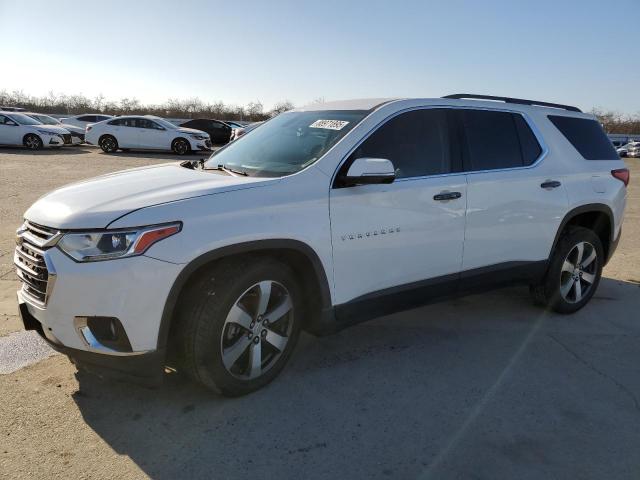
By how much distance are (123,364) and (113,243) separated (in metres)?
0.62

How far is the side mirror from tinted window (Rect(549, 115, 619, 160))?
2277 millimetres

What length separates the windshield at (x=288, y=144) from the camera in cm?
339

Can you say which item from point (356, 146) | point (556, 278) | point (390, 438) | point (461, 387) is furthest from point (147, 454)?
point (556, 278)

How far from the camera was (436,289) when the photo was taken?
3789mm

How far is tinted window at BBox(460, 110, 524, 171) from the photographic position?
3947 mm

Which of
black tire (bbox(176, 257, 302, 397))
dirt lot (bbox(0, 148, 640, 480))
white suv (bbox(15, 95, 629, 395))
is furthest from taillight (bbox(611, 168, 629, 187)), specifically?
black tire (bbox(176, 257, 302, 397))

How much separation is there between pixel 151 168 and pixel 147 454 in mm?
2082

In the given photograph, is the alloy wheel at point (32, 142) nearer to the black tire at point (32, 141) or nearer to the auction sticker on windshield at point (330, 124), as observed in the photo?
the black tire at point (32, 141)

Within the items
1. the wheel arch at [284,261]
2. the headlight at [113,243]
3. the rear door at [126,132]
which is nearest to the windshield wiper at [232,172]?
the wheel arch at [284,261]

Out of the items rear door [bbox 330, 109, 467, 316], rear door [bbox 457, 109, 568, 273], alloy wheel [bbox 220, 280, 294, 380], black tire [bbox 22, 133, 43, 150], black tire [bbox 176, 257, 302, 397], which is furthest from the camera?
black tire [bbox 22, 133, 43, 150]

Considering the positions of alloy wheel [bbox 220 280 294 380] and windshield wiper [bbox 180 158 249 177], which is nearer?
alloy wheel [bbox 220 280 294 380]

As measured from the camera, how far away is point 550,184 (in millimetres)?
4309

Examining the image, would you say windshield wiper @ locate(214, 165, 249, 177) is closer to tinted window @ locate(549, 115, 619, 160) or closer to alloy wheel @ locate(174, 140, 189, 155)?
tinted window @ locate(549, 115, 619, 160)

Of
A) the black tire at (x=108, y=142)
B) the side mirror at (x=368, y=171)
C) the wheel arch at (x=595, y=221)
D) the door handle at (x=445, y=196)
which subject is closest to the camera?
the side mirror at (x=368, y=171)
